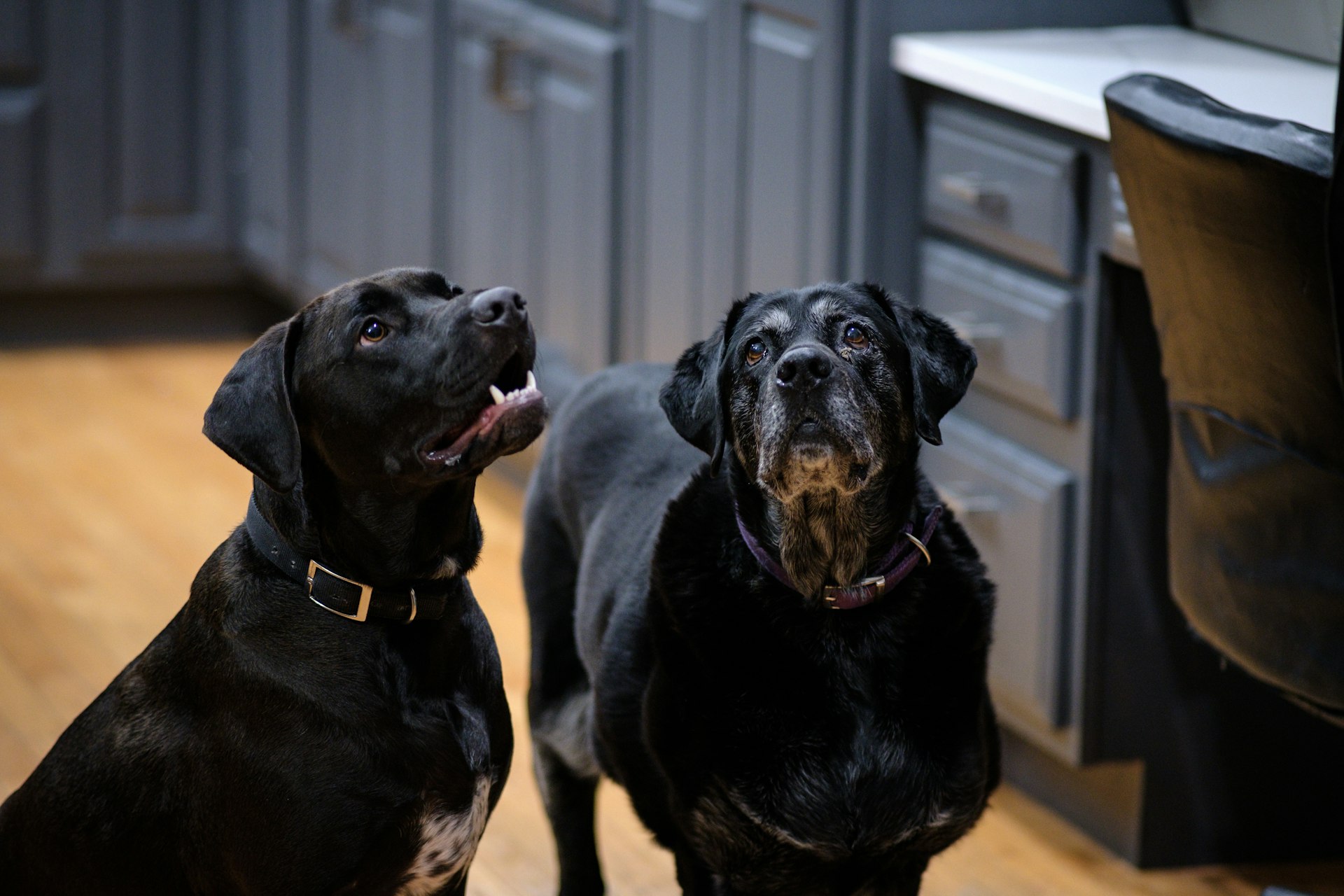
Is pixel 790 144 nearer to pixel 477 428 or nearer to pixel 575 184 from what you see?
pixel 575 184

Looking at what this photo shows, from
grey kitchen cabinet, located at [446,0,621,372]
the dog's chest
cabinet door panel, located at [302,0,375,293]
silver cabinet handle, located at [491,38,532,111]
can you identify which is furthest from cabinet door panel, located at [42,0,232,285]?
the dog's chest

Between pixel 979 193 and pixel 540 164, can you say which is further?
pixel 540 164

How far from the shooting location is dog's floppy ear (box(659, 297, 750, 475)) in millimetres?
→ 1791

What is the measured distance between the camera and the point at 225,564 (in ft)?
5.57

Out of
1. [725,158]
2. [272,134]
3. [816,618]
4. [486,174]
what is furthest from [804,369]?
[272,134]

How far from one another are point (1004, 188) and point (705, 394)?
91 cm

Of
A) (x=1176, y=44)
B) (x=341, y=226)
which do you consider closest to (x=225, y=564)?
(x=1176, y=44)

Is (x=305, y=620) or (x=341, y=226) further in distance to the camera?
(x=341, y=226)

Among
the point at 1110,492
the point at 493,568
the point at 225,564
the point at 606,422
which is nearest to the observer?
the point at 225,564

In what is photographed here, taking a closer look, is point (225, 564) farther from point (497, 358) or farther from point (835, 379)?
point (835, 379)

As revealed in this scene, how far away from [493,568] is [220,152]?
2.07m

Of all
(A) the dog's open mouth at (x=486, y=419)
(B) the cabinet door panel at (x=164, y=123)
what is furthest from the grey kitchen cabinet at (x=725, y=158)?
(B) the cabinet door panel at (x=164, y=123)

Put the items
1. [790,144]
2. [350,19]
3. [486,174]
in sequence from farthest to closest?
[350,19] < [486,174] < [790,144]

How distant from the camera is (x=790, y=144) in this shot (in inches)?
114
